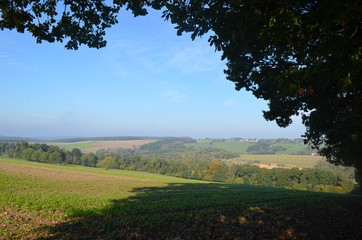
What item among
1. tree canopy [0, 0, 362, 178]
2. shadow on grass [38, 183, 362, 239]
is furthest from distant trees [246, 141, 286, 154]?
shadow on grass [38, 183, 362, 239]

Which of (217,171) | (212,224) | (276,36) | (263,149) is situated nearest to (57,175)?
(212,224)

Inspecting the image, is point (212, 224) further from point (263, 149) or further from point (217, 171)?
point (263, 149)

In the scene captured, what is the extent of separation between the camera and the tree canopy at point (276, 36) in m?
4.22

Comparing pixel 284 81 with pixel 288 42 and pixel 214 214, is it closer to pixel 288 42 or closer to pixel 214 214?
pixel 288 42

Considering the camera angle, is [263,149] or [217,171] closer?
[217,171]

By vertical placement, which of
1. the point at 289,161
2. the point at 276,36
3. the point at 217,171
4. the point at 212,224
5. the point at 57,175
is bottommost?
the point at 217,171

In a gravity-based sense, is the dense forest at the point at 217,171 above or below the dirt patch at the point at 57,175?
below

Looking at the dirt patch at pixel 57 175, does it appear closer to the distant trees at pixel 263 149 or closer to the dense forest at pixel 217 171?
the dense forest at pixel 217 171

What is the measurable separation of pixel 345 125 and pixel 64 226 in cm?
1813

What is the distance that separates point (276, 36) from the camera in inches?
211

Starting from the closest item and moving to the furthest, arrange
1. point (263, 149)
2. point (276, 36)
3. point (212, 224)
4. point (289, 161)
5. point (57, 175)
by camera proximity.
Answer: point (276, 36) → point (212, 224) → point (57, 175) → point (289, 161) → point (263, 149)

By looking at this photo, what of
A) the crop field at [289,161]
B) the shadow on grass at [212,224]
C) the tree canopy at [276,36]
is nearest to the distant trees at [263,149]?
the crop field at [289,161]

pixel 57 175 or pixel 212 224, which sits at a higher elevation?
pixel 212 224

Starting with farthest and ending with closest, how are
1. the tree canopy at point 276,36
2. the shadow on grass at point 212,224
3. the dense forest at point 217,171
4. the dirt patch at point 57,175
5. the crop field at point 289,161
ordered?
the crop field at point 289,161 < the dense forest at point 217,171 < the dirt patch at point 57,175 < the shadow on grass at point 212,224 < the tree canopy at point 276,36
